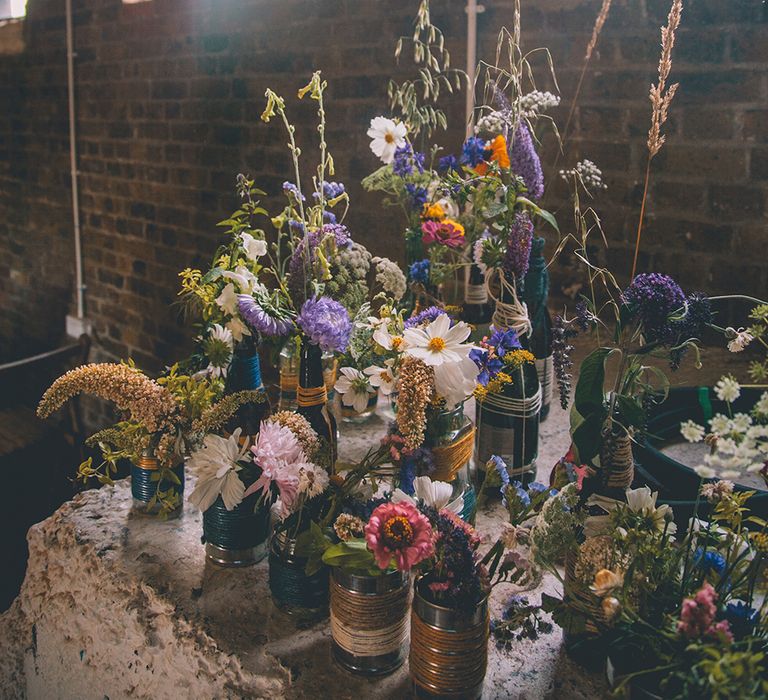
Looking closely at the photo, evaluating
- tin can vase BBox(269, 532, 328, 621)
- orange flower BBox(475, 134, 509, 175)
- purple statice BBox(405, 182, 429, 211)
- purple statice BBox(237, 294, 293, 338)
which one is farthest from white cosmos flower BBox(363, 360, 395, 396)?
purple statice BBox(405, 182, 429, 211)

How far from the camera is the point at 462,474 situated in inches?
47.2

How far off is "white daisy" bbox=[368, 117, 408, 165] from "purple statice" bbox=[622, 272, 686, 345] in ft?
2.46

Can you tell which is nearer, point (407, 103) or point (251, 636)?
point (251, 636)

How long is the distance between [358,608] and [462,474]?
0.31 metres

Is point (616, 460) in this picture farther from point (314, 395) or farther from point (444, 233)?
point (444, 233)

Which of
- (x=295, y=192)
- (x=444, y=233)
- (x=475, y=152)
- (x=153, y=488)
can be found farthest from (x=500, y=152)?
(x=153, y=488)

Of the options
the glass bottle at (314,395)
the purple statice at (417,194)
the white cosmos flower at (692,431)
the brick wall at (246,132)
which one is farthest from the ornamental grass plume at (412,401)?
the brick wall at (246,132)

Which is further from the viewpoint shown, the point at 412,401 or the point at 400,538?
the point at 412,401

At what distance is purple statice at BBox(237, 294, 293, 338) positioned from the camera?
3.75ft

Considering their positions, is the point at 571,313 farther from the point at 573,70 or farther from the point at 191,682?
the point at 191,682

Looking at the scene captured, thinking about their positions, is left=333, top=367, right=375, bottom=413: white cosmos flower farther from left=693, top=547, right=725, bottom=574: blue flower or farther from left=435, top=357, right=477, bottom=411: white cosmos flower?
left=693, top=547, right=725, bottom=574: blue flower

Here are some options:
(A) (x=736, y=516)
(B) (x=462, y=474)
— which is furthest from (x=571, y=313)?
(A) (x=736, y=516)

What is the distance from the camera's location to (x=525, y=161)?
4.51 ft

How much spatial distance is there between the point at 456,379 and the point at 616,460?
0.25 meters
